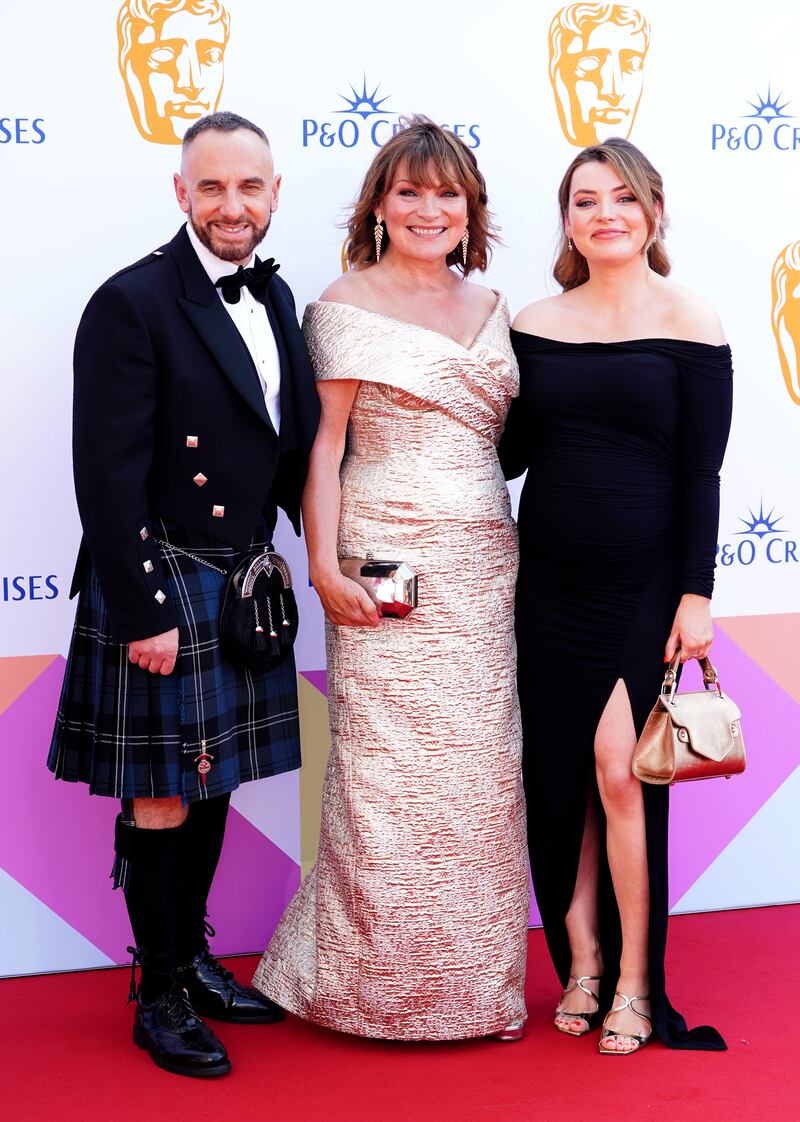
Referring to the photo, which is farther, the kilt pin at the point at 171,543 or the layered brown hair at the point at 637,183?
the layered brown hair at the point at 637,183

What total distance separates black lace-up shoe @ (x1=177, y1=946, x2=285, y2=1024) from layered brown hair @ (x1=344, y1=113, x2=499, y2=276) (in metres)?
1.51

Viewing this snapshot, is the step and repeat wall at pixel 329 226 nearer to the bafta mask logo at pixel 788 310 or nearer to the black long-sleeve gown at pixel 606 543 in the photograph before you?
the bafta mask logo at pixel 788 310

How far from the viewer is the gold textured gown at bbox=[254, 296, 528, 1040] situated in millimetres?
2561

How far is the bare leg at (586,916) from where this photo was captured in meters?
2.76

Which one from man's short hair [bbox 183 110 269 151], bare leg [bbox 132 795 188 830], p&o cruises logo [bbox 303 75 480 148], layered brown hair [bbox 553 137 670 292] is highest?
p&o cruises logo [bbox 303 75 480 148]

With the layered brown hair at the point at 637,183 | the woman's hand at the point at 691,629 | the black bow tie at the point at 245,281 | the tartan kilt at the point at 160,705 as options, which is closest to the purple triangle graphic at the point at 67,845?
the tartan kilt at the point at 160,705

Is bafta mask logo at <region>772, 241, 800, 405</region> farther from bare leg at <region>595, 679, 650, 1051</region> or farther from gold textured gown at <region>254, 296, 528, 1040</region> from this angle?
bare leg at <region>595, 679, 650, 1051</region>

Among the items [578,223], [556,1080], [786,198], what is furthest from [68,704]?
[786,198]

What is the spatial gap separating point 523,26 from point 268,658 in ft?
5.47

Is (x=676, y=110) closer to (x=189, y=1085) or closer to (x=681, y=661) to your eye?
(x=681, y=661)

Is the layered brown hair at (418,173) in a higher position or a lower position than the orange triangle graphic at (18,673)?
higher

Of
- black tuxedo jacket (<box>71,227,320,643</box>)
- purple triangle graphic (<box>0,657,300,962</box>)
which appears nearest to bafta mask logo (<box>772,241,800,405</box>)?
black tuxedo jacket (<box>71,227,320,643</box>)

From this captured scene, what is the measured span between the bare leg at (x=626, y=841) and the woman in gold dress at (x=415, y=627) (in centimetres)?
21

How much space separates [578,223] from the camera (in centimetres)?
258
